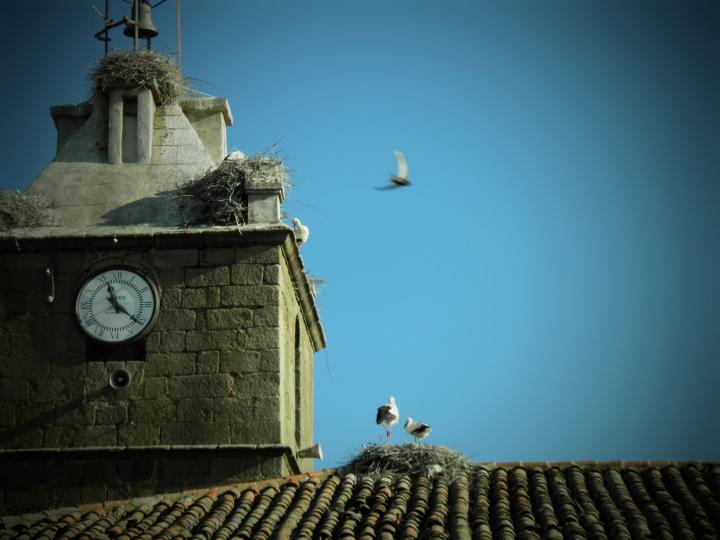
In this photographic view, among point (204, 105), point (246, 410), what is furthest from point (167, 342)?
point (204, 105)

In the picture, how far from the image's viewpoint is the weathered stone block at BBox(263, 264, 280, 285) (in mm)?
18359

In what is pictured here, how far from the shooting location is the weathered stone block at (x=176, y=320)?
18250 mm

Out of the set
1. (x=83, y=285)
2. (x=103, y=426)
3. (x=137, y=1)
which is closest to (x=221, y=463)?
(x=103, y=426)

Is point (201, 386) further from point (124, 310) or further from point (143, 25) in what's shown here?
point (143, 25)

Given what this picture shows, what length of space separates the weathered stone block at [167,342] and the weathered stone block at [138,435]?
82 centimetres

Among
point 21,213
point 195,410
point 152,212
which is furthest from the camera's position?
Answer: point 152,212

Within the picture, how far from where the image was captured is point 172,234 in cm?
1841

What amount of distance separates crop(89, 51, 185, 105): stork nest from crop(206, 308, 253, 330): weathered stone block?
2910 millimetres

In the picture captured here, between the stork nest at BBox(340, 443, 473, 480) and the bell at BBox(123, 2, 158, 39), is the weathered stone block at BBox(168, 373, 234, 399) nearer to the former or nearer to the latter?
the stork nest at BBox(340, 443, 473, 480)

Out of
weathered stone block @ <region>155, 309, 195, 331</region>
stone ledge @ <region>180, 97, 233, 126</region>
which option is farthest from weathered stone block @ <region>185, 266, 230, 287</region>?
stone ledge @ <region>180, 97, 233, 126</region>

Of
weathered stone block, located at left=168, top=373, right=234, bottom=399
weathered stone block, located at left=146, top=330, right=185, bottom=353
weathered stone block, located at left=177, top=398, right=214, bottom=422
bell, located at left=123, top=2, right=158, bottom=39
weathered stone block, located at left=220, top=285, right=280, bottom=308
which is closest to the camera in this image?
weathered stone block, located at left=177, top=398, right=214, bottom=422

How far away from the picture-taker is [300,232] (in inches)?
780

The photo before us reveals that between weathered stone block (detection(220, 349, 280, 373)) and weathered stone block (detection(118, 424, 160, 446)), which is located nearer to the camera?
weathered stone block (detection(118, 424, 160, 446))

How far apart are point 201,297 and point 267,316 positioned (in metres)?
0.73
